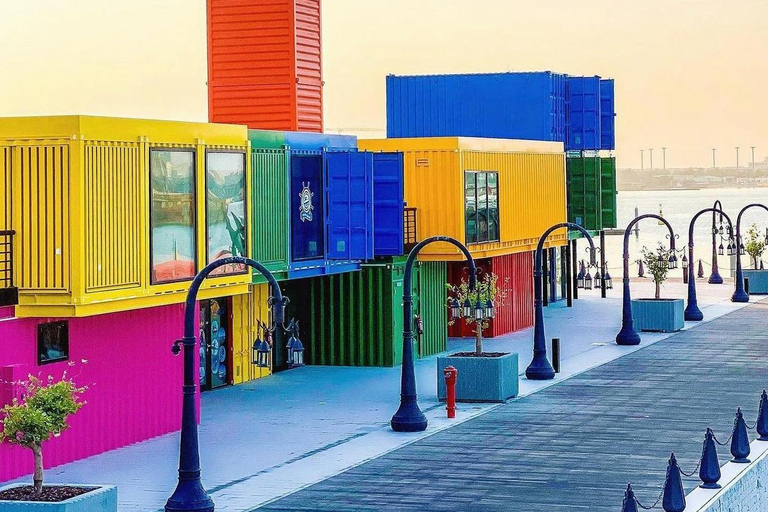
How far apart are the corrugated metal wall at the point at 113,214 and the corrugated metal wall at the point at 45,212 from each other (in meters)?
0.37

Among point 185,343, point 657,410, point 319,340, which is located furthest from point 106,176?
point 319,340

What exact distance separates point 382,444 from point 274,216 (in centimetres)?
897

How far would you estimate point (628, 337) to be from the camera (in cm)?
4325

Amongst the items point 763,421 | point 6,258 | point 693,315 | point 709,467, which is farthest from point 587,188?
point 709,467

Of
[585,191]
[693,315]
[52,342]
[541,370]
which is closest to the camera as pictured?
[52,342]

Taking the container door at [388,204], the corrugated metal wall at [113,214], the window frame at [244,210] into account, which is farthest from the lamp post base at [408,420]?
the container door at [388,204]

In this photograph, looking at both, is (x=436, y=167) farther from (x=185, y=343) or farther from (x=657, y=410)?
(x=185, y=343)

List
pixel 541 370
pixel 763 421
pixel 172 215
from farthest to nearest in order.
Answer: pixel 541 370 → pixel 172 215 → pixel 763 421

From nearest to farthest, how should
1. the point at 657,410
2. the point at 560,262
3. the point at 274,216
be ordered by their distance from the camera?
1. the point at 657,410
2. the point at 274,216
3. the point at 560,262

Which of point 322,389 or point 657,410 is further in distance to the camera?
point 322,389

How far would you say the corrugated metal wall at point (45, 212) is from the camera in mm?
24922

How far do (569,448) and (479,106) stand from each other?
3255 cm

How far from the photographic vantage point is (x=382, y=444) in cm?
2708

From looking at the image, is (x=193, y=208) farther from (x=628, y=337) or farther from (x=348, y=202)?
(x=628, y=337)
